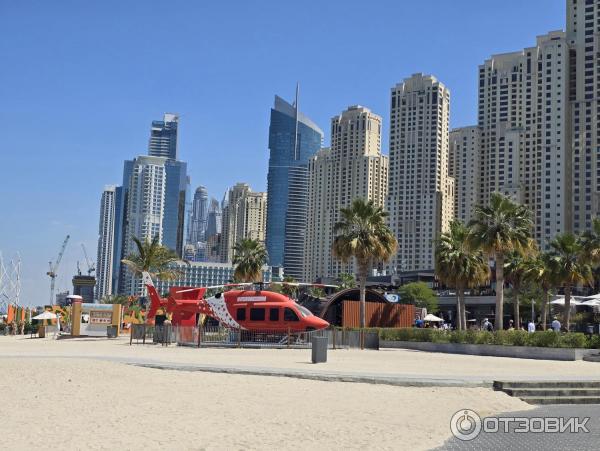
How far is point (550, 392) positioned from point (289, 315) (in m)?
22.7

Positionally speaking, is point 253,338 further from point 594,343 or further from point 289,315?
point 594,343

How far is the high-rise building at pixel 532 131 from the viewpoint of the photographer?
145250 mm

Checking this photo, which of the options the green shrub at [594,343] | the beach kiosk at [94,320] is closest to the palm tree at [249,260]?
the beach kiosk at [94,320]

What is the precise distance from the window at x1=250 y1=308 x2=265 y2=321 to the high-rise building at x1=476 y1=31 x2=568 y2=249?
10536cm

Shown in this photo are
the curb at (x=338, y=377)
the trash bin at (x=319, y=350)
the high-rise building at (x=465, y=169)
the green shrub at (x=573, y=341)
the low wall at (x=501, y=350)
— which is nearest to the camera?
the curb at (x=338, y=377)

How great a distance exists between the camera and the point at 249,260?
6662 cm

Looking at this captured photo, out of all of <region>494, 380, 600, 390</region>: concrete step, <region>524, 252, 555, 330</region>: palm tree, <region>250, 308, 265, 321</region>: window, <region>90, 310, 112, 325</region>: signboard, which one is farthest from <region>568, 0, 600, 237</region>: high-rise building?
<region>494, 380, 600, 390</region>: concrete step

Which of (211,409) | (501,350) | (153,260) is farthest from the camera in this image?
(153,260)

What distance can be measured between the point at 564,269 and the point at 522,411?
39325mm

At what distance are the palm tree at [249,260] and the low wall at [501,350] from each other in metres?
23.5

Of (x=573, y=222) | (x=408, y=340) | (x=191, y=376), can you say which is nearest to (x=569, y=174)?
(x=573, y=222)

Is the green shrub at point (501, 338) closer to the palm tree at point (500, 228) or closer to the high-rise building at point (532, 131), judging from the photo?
the palm tree at point (500, 228)

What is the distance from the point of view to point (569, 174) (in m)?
145

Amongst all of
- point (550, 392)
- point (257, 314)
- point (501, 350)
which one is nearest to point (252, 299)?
point (257, 314)
